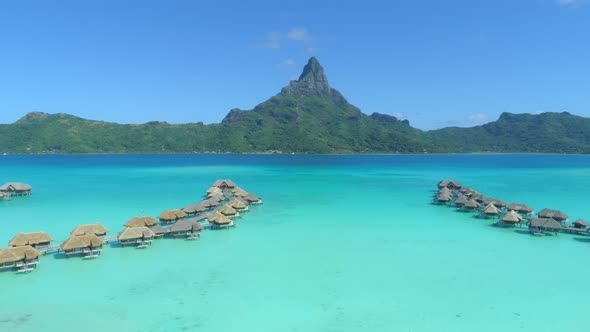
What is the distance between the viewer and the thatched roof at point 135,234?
24092 mm

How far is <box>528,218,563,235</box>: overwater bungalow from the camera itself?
27.2m

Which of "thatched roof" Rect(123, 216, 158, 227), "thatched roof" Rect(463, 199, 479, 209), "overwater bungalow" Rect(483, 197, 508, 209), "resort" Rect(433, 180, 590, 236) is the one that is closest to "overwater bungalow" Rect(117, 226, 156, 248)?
"thatched roof" Rect(123, 216, 158, 227)

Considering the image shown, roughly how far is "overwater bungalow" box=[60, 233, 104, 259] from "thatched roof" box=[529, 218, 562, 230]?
96.3ft

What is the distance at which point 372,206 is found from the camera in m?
39.6

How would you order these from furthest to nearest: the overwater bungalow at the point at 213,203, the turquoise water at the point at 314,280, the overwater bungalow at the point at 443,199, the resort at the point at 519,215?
the overwater bungalow at the point at 443,199 < the overwater bungalow at the point at 213,203 < the resort at the point at 519,215 < the turquoise water at the point at 314,280

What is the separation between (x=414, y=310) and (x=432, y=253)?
8218 millimetres

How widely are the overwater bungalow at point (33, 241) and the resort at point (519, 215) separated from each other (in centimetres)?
3206

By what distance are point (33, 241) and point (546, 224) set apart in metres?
33.7

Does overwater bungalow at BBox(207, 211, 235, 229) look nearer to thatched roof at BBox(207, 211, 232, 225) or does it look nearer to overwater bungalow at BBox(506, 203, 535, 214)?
thatched roof at BBox(207, 211, 232, 225)

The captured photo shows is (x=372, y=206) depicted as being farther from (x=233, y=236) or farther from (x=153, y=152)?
(x=153, y=152)

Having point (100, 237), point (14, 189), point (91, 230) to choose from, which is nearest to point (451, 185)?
point (100, 237)

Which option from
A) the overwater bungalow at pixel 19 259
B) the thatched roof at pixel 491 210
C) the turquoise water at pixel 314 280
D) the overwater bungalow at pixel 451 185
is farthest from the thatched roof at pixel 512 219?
the overwater bungalow at pixel 19 259

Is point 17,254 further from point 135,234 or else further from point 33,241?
point 135,234

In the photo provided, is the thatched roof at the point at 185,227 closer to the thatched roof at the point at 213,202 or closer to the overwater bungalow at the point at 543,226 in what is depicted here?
the thatched roof at the point at 213,202
